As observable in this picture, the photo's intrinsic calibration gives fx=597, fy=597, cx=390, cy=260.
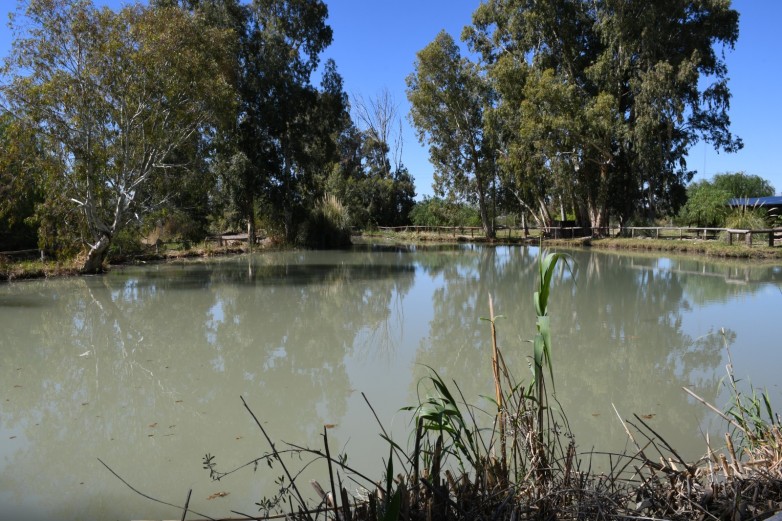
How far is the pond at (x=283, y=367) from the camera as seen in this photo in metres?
3.44

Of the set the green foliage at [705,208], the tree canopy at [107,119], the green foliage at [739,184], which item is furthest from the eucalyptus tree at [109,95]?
the green foliage at [739,184]

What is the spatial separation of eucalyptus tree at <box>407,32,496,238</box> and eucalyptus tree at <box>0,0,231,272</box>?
1501 centimetres

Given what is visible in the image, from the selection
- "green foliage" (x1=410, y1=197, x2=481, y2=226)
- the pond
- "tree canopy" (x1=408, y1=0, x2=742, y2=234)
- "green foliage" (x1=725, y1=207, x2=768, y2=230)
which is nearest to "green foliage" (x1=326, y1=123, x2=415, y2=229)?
"green foliage" (x1=410, y1=197, x2=481, y2=226)

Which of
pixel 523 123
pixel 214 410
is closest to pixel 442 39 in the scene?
pixel 523 123

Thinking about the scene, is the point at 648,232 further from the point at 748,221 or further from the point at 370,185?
the point at 370,185

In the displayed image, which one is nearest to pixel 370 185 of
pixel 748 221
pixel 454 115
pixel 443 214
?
pixel 443 214

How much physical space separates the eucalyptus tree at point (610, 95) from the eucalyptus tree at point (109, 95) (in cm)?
1395

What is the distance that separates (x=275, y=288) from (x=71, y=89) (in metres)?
6.03

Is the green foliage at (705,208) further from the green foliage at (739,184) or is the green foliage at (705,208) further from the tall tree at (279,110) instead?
the tall tree at (279,110)

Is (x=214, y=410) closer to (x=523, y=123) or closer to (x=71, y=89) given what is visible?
(x=71, y=89)

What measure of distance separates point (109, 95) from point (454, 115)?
751 inches

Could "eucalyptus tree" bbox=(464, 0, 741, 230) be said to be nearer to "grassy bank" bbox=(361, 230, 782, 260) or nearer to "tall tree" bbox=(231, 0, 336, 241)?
"grassy bank" bbox=(361, 230, 782, 260)

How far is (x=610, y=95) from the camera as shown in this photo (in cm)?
2192

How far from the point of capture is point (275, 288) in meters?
12.2
